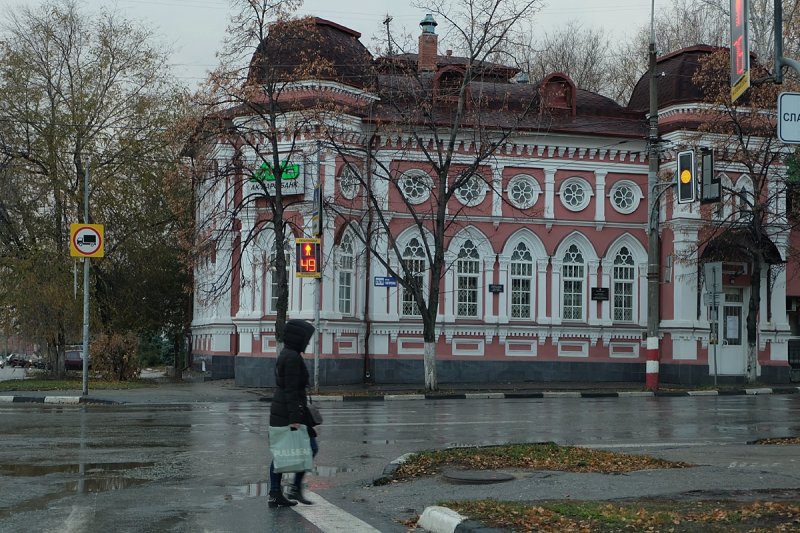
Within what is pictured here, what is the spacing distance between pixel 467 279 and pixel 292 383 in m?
26.9

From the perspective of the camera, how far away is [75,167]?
39.6 meters

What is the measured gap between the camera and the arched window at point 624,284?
126ft

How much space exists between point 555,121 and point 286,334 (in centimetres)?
2900

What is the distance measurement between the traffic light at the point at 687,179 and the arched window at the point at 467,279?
538 inches

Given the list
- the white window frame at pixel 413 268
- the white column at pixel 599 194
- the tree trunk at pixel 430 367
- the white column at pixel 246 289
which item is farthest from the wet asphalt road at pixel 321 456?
the white column at pixel 599 194

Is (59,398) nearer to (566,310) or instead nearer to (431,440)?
(431,440)

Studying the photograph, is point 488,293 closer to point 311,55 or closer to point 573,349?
point 573,349

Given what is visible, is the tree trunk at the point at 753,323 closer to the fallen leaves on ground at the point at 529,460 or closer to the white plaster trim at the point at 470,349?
the white plaster trim at the point at 470,349

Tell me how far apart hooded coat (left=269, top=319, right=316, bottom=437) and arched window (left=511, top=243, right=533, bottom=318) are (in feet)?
89.2

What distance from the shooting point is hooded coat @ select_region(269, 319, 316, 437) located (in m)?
10.4

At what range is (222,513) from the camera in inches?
394

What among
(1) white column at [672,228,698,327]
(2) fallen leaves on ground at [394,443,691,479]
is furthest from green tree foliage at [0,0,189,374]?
(2) fallen leaves on ground at [394,443,691,479]

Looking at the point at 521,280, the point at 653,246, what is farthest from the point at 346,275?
the point at 653,246

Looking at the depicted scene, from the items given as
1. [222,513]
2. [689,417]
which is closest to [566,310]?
[689,417]
